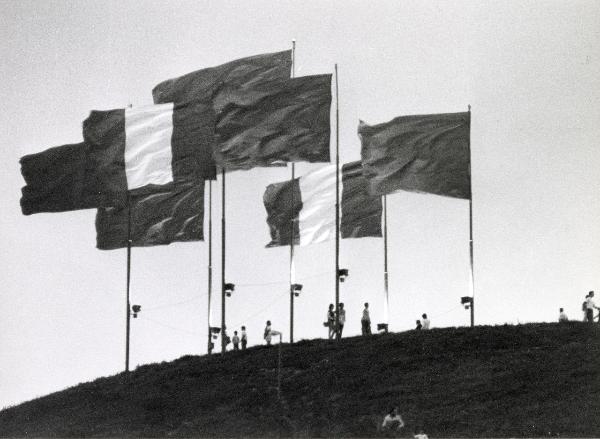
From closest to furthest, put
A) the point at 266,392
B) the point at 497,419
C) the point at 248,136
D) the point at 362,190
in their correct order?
the point at 497,419 < the point at 266,392 < the point at 248,136 < the point at 362,190

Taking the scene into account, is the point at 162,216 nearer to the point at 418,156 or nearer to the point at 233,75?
the point at 233,75

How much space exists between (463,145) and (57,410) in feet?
70.5

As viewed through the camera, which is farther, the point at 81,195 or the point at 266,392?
the point at 81,195

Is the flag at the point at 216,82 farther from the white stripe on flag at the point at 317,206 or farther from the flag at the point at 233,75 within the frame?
the white stripe on flag at the point at 317,206

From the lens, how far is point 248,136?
74562 millimetres

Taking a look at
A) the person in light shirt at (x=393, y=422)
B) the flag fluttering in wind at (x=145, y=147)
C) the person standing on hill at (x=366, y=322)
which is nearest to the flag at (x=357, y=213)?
the person standing on hill at (x=366, y=322)

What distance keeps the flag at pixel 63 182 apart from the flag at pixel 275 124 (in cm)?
577

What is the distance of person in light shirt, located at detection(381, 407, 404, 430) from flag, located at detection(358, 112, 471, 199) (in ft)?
53.6

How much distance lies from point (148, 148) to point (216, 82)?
14.2ft

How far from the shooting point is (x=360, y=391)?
68.0 meters

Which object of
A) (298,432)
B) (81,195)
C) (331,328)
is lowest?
(298,432)

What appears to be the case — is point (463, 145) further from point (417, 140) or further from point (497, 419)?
point (497, 419)

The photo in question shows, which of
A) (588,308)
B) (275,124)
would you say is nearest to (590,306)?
(588,308)

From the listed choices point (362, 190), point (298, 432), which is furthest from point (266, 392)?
point (362, 190)
